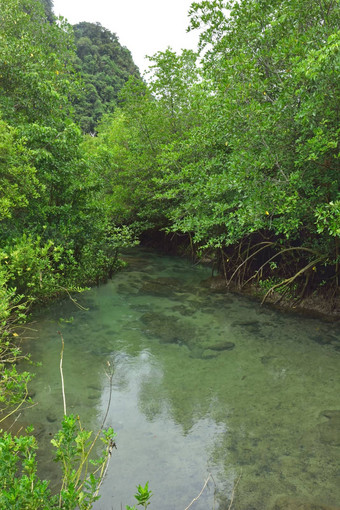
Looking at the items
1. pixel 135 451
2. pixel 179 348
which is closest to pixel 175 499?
pixel 135 451

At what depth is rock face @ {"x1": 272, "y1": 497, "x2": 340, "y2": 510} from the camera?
3.76 metres

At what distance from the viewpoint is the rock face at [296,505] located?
3.76 m

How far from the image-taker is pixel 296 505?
3814 millimetres

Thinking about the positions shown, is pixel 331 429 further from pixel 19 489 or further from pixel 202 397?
pixel 19 489

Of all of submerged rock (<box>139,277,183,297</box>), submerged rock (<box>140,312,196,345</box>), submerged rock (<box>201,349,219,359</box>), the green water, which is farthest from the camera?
submerged rock (<box>139,277,183,297</box>)

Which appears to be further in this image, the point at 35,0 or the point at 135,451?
the point at 35,0

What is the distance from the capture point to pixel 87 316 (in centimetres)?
984

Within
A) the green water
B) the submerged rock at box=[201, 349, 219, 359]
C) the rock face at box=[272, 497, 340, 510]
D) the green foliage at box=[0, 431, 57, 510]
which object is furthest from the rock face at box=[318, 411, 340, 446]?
the green foliage at box=[0, 431, 57, 510]

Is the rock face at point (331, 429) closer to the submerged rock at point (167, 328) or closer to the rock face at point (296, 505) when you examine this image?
the rock face at point (296, 505)

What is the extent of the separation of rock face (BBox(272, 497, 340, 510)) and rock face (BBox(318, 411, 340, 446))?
1131 millimetres

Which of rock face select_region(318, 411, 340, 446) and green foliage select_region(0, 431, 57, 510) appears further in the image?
rock face select_region(318, 411, 340, 446)

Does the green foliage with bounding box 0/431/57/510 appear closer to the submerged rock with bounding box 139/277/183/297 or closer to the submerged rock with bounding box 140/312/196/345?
the submerged rock with bounding box 140/312/196/345

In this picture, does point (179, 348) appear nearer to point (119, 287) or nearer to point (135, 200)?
point (119, 287)

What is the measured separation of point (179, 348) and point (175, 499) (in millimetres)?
4004
